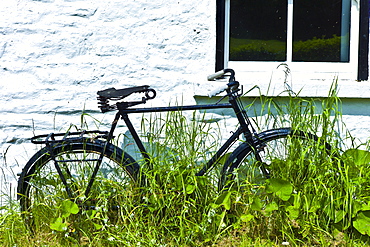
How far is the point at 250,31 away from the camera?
4.25m

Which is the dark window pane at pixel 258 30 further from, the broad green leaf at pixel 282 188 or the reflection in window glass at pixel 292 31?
the broad green leaf at pixel 282 188

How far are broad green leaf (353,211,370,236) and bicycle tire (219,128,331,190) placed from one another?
44cm

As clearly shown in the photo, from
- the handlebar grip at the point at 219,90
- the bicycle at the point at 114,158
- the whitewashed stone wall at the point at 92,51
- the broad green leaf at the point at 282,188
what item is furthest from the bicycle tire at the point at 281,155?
the whitewashed stone wall at the point at 92,51

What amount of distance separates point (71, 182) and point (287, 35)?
206 cm

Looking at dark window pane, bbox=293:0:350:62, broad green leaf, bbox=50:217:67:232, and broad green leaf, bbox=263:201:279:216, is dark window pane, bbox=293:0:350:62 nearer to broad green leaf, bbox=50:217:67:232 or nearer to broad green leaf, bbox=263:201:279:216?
broad green leaf, bbox=263:201:279:216

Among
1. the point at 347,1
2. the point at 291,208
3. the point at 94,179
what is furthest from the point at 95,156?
the point at 347,1

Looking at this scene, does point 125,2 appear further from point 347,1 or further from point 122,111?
point 347,1

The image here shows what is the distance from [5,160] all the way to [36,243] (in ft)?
2.64

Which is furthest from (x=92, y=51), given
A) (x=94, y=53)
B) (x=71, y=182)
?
(x=71, y=182)

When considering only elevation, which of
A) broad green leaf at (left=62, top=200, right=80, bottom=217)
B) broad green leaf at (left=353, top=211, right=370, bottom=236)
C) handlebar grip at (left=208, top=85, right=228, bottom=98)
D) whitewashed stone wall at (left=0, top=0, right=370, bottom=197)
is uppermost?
whitewashed stone wall at (left=0, top=0, right=370, bottom=197)

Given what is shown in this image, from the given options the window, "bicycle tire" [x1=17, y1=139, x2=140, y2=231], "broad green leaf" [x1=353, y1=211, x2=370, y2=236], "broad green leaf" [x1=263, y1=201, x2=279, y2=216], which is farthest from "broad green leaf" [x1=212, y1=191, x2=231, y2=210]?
the window

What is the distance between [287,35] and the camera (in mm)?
4211

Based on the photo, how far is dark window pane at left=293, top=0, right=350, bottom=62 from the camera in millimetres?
4176

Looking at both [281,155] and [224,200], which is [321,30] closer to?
[281,155]
